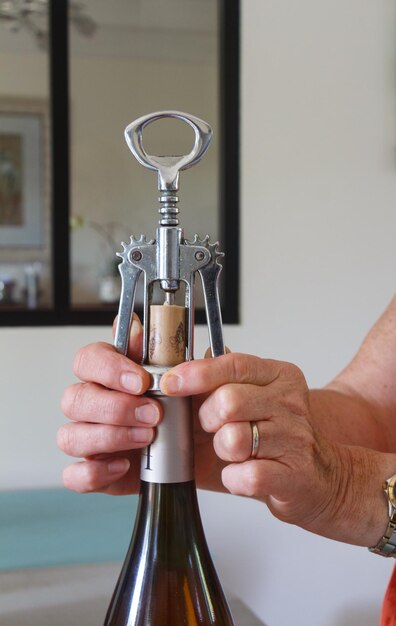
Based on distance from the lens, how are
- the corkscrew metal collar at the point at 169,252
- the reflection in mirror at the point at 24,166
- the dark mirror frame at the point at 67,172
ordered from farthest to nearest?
1. the reflection in mirror at the point at 24,166
2. the dark mirror frame at the point at 67,172
3. the corkscrew metal collar at the point at 169,252

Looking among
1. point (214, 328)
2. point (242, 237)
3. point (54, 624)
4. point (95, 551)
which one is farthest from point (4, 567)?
point (214, 328)

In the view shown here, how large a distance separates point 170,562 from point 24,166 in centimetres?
404

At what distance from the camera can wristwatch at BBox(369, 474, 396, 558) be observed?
640mm

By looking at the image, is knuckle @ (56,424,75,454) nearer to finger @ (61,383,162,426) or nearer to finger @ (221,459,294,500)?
finger @ (61,383,162,426)

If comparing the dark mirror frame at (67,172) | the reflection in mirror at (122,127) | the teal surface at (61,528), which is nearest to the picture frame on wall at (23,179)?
the reflection in mirror at (122,127)

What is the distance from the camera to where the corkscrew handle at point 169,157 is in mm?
439

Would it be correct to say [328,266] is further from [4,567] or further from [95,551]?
[4,567]

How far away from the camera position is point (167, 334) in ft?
1.46

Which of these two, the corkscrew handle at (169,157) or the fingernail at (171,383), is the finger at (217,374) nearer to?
the fingernail at (171,383)

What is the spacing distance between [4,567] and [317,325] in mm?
1114

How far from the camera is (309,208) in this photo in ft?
7.21

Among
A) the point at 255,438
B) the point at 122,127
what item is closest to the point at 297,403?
the point at 255,438

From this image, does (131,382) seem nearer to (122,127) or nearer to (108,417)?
(108,417)

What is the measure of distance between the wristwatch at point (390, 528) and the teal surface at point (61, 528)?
4.31ft
